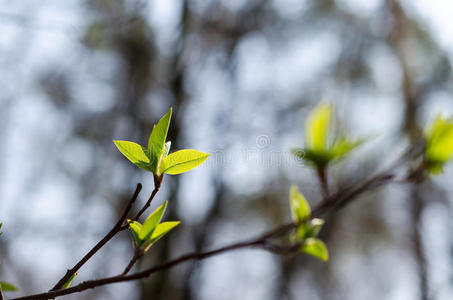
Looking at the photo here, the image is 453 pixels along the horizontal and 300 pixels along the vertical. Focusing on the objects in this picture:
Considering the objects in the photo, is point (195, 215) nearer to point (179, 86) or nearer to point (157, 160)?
point (179, 86)

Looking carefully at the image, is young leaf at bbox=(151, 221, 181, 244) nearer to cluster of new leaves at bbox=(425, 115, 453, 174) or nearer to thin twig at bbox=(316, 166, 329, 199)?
thin twig at bbox=(316, 166, 329, 199)

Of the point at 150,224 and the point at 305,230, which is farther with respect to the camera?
the point at 305,230

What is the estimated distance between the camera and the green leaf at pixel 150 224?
12.1 inches

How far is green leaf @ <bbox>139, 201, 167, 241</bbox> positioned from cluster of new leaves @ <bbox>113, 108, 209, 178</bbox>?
0.10ft

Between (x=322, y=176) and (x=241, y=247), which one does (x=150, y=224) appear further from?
(x=322, y=176)

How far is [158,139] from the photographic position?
297mm

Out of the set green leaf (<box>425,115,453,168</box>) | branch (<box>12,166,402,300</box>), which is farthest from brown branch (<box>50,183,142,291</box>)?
green leaf (<box>425,115,453,168</box>)

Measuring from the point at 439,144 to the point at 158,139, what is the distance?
36 cm

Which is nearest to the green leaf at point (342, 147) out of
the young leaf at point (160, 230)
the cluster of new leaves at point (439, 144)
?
the cluster of new leaves at point (439, 144)

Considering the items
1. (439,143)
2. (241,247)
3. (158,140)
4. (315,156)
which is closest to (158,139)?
(158,140)

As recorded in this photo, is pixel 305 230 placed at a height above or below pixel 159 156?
below

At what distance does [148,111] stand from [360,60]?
73.4 inches

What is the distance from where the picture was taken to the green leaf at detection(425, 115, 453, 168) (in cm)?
46

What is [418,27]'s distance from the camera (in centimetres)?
289
